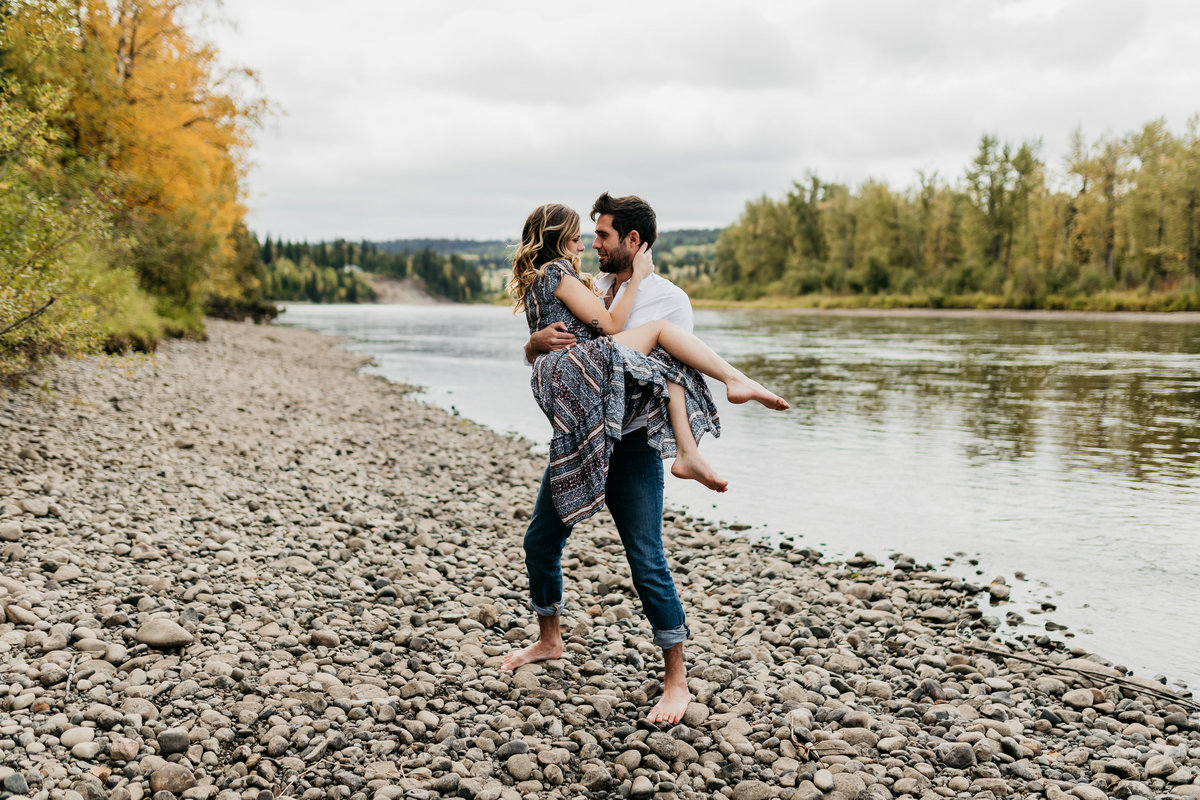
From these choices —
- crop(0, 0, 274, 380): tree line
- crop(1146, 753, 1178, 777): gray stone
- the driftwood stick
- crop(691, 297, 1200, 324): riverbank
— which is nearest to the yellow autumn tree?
crop(0, 0, 274, 380): tree line

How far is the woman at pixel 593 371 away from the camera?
397 cm

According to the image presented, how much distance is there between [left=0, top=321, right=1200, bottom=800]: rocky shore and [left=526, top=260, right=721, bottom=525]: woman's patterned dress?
132 cm

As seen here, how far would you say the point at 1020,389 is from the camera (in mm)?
22797

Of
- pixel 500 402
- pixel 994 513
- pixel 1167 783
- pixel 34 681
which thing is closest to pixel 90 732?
pixel 34 681

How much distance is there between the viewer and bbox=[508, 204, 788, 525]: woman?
3.97m

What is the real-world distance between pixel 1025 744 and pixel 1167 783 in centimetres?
64

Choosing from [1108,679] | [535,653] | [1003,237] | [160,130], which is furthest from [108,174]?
[1003,237]

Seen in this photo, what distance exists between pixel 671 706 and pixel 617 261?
2365 mm

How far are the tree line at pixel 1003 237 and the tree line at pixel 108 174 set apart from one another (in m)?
58.9

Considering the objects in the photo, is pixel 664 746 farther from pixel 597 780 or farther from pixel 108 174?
pixel 108 174

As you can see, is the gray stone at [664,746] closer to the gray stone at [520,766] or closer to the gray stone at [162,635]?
the gray stone at [520,766]

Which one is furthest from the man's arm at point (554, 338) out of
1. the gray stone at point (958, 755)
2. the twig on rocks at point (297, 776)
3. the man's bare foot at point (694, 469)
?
the gray stone at point (958, 755)

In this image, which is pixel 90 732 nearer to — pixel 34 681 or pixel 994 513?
pixel 34 681

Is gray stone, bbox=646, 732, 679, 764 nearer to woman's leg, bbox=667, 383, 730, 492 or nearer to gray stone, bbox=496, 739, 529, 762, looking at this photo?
gray stone, bbox=496, 739, 529, 762
